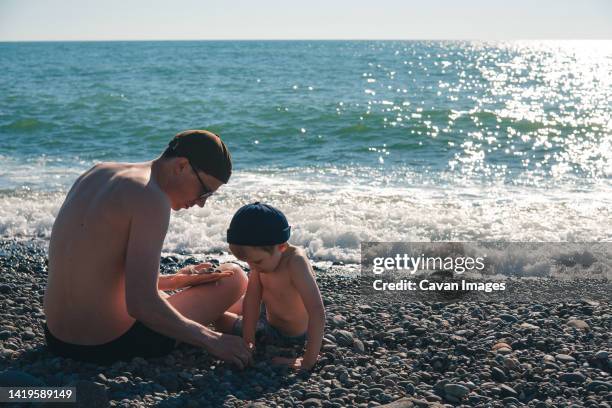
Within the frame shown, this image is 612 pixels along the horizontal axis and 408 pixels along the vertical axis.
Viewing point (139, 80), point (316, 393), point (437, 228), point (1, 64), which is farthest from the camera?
point (1, 64)

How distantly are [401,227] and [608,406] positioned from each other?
5331 mm

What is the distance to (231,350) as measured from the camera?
405 centimetres

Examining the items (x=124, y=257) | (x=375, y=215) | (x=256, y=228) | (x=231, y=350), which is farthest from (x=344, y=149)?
(x=124, y=257)

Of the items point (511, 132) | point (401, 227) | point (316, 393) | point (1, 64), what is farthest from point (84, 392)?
point (1, 64)

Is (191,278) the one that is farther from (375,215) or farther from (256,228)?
(375,215)

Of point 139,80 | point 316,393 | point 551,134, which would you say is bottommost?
point 316,393

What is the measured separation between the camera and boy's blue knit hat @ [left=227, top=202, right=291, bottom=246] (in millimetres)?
4082

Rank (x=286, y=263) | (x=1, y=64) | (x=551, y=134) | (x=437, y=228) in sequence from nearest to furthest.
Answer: (x=286, y=263)
(x=437, y=228)
(x=551, y=134)
(x=1, y=64)

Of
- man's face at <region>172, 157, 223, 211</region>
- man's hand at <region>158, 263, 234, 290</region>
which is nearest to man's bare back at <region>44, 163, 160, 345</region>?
man's face at <region>172, 157, 223, 211</region>

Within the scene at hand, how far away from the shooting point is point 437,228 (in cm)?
902

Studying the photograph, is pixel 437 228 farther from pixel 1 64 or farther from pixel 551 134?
pixel 1 64

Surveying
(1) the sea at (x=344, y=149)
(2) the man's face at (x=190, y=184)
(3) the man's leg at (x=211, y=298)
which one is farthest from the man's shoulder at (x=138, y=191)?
(1) the sea at (x=344, y=149)

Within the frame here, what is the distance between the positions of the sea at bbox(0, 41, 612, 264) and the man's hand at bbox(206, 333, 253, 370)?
12.6 feet

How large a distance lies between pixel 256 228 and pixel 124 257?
750 millimetres
